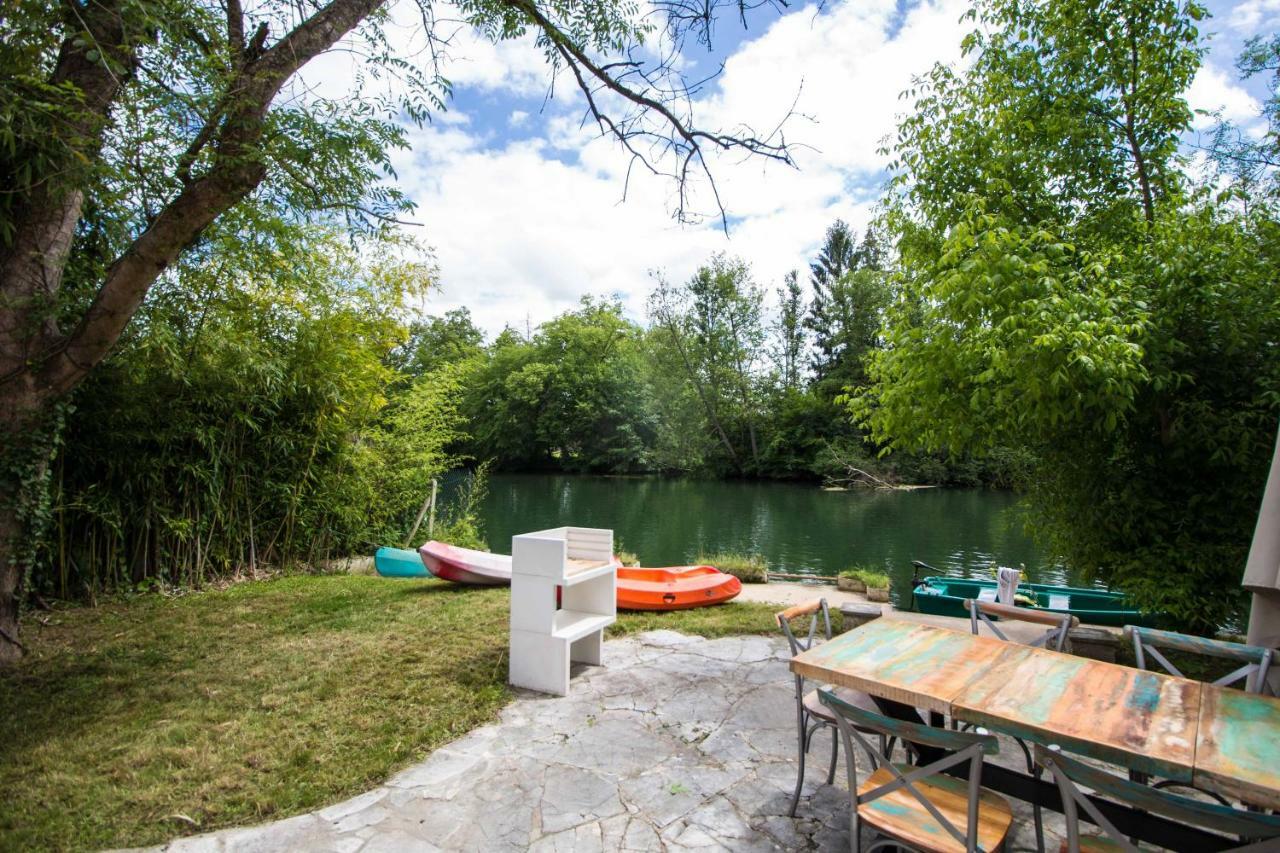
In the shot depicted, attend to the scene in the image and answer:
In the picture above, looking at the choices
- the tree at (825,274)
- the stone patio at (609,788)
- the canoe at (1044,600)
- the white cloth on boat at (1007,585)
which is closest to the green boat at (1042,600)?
the canoe at (1044,600)

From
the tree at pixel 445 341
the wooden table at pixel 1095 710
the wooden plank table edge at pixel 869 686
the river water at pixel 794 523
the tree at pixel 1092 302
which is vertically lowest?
the river water at pixel 794 523

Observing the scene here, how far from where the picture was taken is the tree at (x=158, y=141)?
2.67 metres

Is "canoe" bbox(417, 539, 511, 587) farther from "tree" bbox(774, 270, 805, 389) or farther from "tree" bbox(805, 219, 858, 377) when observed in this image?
"tree" bbox(774, 270, 805, 389)

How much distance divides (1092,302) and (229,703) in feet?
15.5

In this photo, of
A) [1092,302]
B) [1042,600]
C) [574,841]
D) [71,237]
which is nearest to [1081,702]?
[574,841]

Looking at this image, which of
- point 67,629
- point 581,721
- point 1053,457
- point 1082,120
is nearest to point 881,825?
point 581,721

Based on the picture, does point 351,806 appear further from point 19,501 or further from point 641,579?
point 641,579

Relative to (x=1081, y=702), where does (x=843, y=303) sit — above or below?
above

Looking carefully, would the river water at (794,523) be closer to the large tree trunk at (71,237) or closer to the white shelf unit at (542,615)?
the white shelf unit at (542,615)

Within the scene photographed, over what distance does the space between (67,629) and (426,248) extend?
5.01 m

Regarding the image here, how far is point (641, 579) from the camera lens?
5.67 meters

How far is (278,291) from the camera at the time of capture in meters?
6.03

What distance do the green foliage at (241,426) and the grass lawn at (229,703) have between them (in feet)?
1.86

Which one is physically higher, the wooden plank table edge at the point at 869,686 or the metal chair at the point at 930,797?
the wooden plank table edge at the point at 869,686
